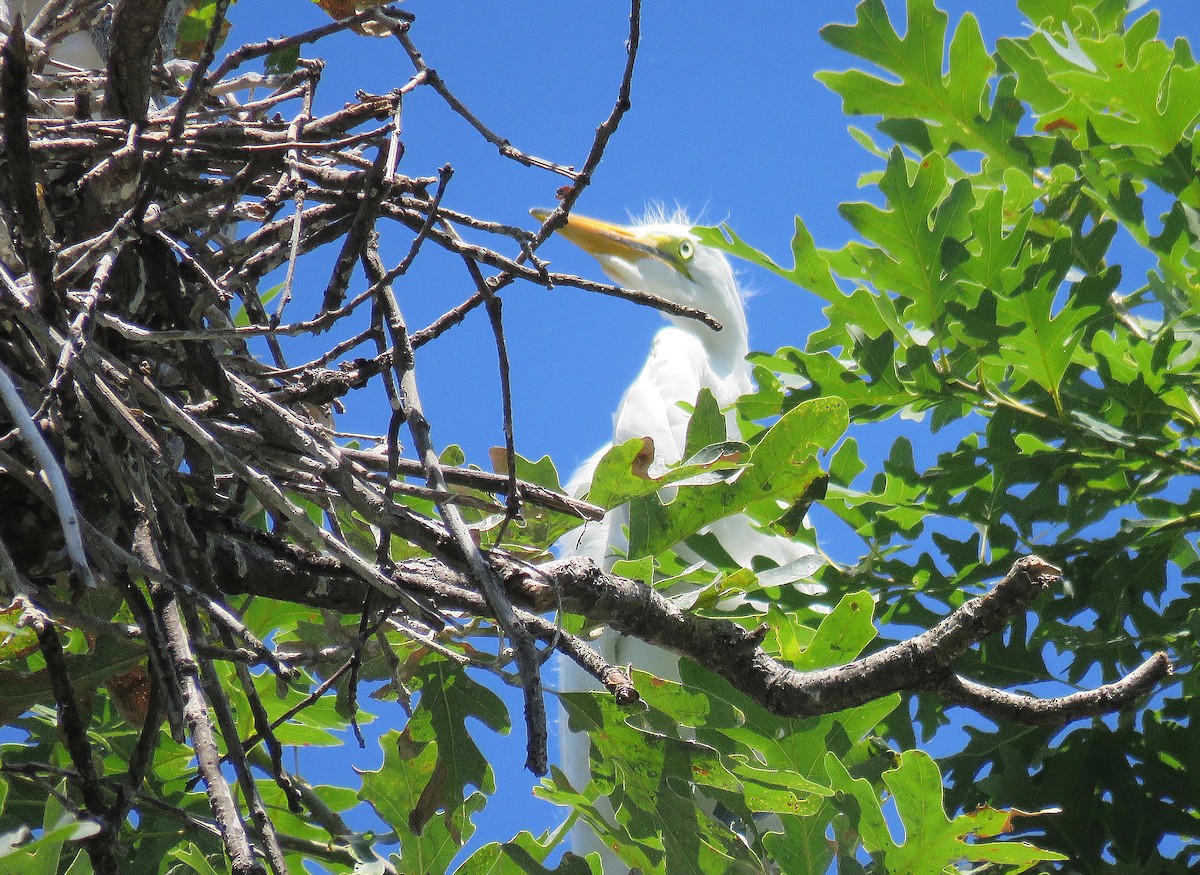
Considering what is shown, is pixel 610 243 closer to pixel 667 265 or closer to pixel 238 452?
pixel 667 265

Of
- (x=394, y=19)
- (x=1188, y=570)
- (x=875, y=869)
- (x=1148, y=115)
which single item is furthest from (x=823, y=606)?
(x=394, y=19)

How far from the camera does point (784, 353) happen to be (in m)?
1.68

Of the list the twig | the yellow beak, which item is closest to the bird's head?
the yellow beak

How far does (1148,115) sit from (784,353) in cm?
62

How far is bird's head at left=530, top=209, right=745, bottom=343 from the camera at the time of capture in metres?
3.43

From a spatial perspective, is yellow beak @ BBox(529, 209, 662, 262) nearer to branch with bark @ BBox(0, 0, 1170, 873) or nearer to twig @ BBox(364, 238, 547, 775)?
branch with bark @ BBox(0, 0, 1170, 873)

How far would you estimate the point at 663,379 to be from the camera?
3086mm

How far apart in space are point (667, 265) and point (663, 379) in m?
0.54

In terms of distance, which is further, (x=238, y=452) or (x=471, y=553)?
(x=238, y=452)

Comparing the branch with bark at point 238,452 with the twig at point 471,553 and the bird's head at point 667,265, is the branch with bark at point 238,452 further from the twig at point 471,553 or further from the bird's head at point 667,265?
the bird's head at point 667,265

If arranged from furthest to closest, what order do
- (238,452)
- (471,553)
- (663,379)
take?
(663,379), (238,452), (471,553)

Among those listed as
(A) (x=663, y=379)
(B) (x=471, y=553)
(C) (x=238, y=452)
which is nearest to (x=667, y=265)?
(A) (x=663, y=379)

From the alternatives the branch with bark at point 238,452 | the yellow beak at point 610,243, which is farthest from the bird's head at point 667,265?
the branch with bark at point 238,452

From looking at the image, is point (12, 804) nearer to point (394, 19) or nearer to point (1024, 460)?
point (394, 19)
